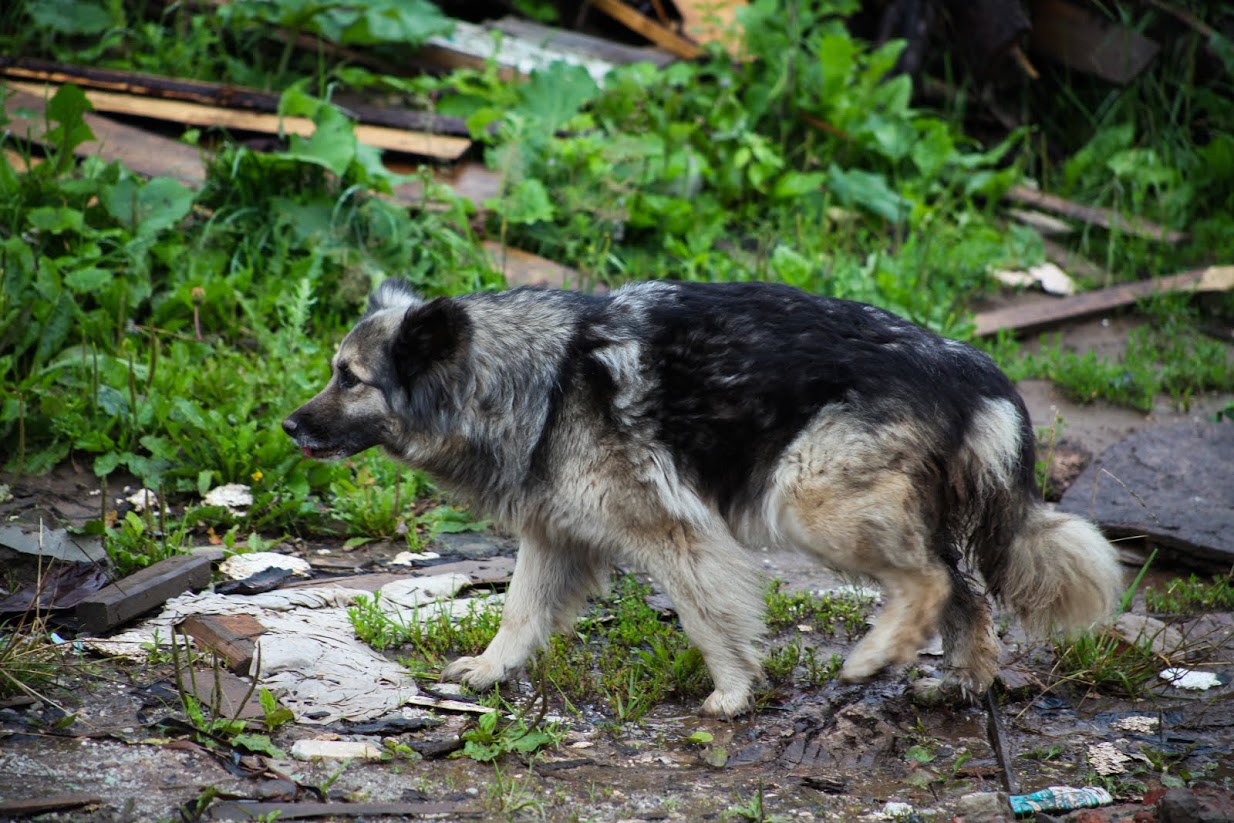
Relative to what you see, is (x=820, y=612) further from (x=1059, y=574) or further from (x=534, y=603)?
(x=534, y=603)

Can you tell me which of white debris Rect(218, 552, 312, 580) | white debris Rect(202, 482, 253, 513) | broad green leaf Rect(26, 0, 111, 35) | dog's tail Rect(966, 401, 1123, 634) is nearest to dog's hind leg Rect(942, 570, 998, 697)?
dog's tail Rect(966, 401, 1123, 634)

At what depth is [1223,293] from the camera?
8312mm

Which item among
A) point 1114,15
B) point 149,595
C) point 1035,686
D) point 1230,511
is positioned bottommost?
point 149,595

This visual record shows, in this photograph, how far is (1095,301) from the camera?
325 inches

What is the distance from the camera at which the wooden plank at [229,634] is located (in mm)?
4172

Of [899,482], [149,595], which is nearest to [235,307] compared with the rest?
[149,595]

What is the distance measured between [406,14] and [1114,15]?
19.1ft

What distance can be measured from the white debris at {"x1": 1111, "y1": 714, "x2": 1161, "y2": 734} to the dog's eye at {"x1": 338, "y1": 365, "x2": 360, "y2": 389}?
3.06 m

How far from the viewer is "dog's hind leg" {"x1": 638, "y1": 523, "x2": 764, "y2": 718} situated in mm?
4180

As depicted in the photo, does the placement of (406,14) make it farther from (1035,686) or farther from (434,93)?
(1035,686)

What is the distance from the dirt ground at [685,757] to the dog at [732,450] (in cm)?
23

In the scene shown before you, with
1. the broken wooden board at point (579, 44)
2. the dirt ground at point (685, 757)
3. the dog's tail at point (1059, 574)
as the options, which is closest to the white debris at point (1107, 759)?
the dirt ground at point (685, 757)

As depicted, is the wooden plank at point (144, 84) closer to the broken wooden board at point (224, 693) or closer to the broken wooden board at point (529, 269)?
the broken wooden board at point (529, 269)

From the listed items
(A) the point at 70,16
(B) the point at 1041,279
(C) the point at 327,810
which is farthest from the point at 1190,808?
(A) the point at 70,16
